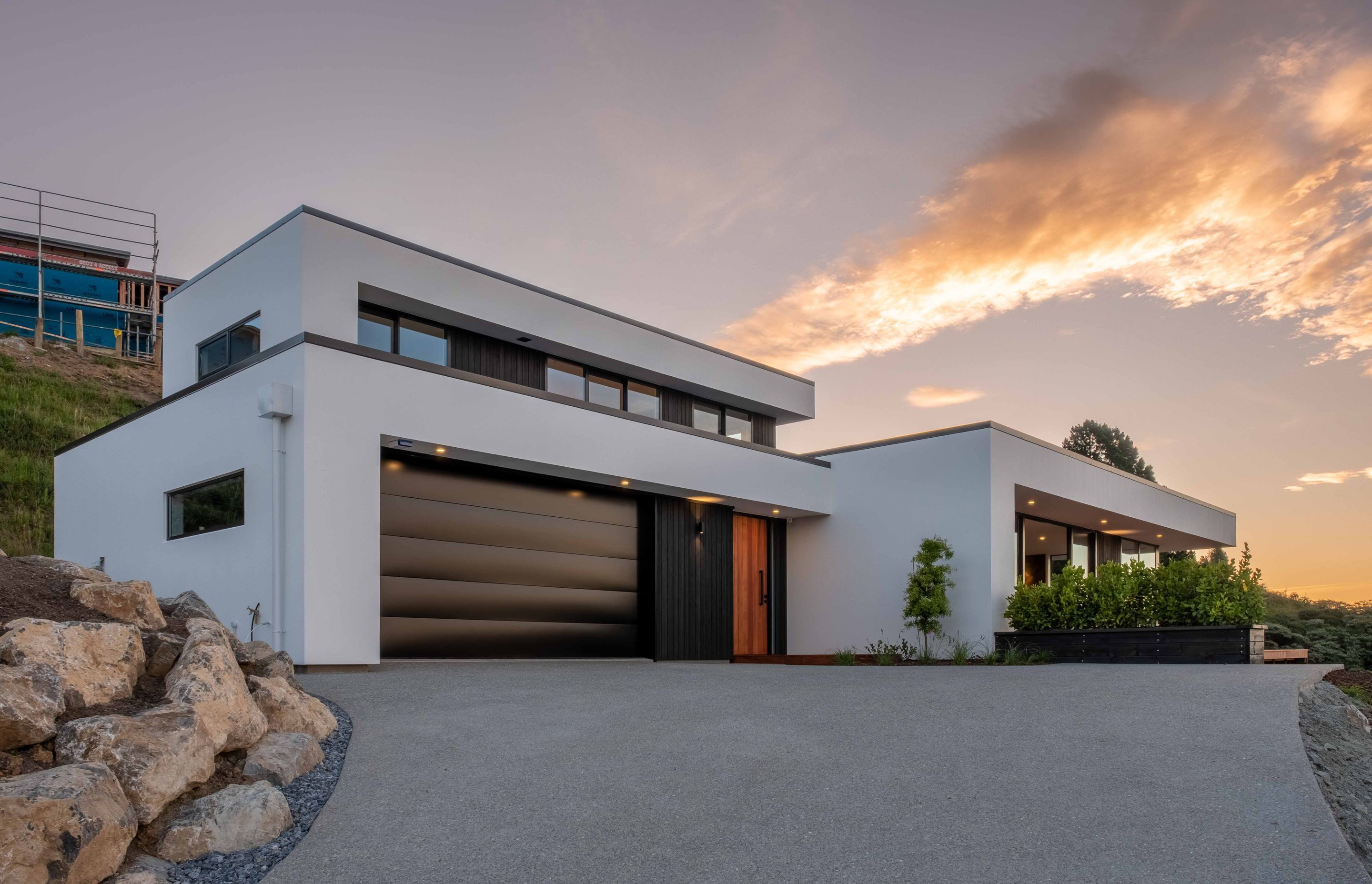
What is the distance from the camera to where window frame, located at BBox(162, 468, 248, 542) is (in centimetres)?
981

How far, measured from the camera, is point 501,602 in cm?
1180

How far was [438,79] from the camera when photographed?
12.0 metres

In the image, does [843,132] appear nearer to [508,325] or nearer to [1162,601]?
[508,325]

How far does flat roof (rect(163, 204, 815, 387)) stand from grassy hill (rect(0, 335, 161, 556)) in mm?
8595

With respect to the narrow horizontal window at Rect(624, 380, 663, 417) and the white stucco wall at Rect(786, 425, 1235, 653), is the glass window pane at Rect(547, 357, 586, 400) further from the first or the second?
the white stucco wall at Rect(786, 425, 1235, 653)

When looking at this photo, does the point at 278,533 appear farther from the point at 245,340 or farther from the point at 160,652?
the point at 160,652

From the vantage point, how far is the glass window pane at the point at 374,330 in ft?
38.7

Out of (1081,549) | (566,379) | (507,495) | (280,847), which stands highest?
(566,379)

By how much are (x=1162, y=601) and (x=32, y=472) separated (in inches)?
950

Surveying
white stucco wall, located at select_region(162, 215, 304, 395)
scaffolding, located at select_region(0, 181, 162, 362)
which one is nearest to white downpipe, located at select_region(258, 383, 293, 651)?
white stucco wall, located at select_region(162, 215, 304, 395)

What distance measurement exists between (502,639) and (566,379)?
4696 mm

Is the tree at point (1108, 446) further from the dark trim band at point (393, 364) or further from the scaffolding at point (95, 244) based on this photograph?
the scaffolding at point (95, 244)

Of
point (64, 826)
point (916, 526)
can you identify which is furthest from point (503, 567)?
point (64, 826)

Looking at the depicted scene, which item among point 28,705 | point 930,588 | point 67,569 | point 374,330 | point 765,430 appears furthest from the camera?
point 765,430
